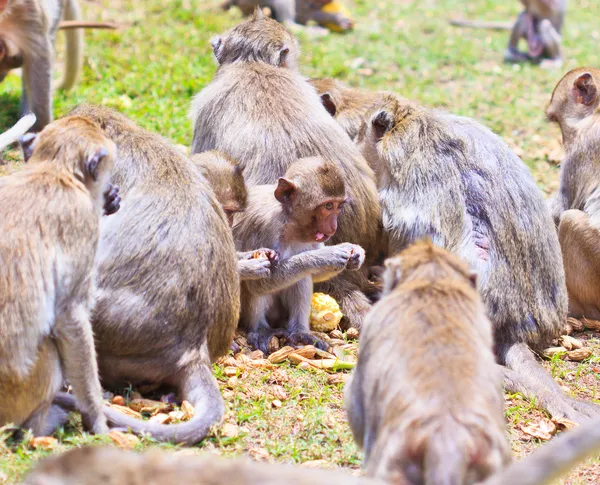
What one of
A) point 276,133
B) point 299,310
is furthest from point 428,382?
point 276,133

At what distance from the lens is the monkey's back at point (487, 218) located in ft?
20.6

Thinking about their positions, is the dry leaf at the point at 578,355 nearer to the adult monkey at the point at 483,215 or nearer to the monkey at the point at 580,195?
the adult monkey at the point at 483,215

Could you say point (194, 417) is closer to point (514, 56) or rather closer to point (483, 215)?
point (483, 215)

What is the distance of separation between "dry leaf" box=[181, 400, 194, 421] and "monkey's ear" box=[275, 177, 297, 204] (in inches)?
65.1

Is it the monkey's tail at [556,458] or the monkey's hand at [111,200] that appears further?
the monkey's hand at [111,200]

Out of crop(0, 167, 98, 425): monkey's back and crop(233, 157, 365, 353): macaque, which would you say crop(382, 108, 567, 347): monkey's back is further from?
crop(0, 167, 98, 425): monkey's back

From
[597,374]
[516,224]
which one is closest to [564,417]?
[597,374]

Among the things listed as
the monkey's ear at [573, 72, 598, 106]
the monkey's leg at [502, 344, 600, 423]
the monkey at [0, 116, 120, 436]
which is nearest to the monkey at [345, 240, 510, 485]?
the monkey at [0, 116, 120, 436]

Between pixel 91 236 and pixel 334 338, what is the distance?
247 centimetres

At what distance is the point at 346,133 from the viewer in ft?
24.0

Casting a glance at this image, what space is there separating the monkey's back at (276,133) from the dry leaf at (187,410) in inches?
80.7

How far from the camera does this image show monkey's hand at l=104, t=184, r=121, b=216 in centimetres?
478

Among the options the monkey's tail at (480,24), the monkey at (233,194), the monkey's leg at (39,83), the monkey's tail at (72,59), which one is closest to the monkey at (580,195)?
the monkey at (233,194)

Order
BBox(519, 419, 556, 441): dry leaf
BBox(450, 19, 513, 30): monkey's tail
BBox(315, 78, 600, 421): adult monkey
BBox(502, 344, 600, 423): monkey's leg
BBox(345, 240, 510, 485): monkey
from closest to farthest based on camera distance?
BBox(345, 240, 510, 485): monkey → BBox(519, 419, 556, 441): dry leaf → BBox(502, 344, 600, 423): monkey's leg → BBox(315, 78, 600, 421): adult monkey → BBox(450, 19, 513, 30): monkey's tail
